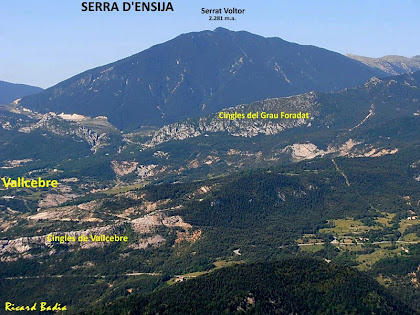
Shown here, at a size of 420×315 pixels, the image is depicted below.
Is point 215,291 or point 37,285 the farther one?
point 37,285

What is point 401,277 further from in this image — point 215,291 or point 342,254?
point 215,291

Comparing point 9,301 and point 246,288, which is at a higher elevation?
point 246,288

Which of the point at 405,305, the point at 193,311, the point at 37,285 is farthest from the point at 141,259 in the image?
the point at 405,305

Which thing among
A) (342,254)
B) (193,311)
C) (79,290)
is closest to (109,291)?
(79,290)

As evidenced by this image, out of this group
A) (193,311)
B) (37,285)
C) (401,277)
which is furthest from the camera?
(37,285)

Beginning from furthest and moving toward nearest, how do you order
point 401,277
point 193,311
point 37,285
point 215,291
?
1. point 37,285
2. point 401,277
3. point 215,291
4. point 193,311

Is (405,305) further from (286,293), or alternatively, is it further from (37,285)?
(37,285)
